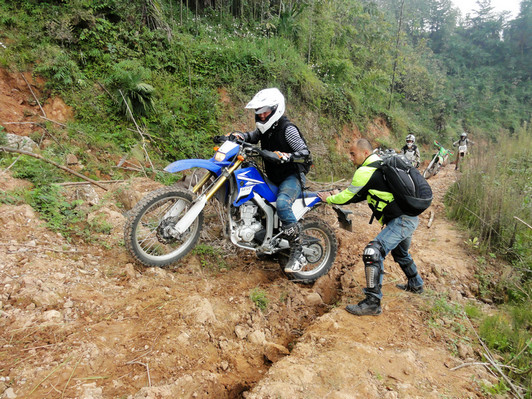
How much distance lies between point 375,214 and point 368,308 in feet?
3.83

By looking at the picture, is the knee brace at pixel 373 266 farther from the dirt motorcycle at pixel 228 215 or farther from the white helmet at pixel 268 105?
the white helmet at pixel 268 105

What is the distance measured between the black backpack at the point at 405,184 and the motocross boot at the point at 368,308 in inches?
45.4

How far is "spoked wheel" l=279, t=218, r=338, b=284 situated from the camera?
429 cm

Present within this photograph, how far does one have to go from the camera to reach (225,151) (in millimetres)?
3561

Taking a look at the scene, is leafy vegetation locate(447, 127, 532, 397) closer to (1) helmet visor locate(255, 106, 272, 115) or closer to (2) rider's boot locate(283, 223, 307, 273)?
(2) rider's boot locate(283, 223, 307, 273)

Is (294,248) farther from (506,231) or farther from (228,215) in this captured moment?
(506,231)

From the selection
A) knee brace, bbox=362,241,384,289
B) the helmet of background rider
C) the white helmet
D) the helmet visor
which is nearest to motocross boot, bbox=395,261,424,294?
knee brace, bbox=362,241,384,289

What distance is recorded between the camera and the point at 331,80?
13945 millimetres

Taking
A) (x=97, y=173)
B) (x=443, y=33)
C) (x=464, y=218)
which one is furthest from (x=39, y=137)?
(x=443, y=33)

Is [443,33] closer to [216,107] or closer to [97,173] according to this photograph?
[216,107]

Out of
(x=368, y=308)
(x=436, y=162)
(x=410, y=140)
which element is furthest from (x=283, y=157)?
(x=436, y=162)

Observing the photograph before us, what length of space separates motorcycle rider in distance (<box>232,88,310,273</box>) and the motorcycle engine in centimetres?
33

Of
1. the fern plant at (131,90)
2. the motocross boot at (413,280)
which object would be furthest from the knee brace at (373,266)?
the fern plant at (131,90)

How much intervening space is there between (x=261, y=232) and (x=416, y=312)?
2131mm
